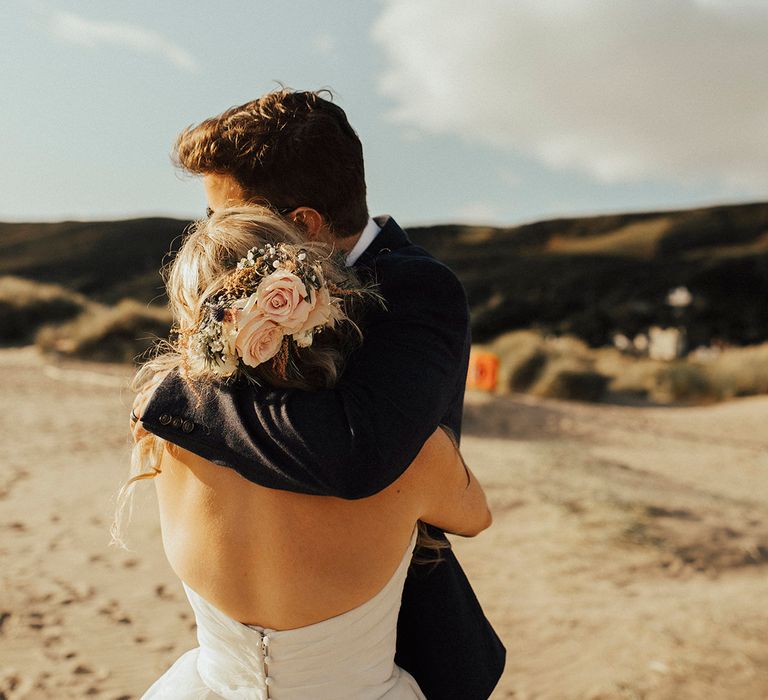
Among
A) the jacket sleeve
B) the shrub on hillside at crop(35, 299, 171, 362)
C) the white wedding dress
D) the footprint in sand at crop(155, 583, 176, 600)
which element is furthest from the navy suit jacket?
the shrub on hillside at crop(35, 299, 171, 362)

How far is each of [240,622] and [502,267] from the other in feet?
154

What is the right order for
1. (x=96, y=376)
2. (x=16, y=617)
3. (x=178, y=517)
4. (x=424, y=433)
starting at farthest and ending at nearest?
1. (x=96, y=376)
2. (x=16, y=617)
3. (x=178, y=517)
4. (x=424, y=433)

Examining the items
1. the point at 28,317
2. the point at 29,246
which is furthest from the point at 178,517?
the point at 29,246

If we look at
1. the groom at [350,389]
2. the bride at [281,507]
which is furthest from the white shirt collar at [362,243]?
the bride at [281,507]

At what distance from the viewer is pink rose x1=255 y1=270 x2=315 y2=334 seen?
1.22m

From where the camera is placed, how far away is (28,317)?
21.3m

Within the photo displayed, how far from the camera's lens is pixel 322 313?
1.28 m

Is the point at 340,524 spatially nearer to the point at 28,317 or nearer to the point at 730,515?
the point at 730,515

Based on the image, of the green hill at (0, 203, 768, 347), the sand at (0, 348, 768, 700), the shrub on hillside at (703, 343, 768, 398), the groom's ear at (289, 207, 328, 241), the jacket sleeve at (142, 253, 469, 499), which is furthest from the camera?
the green hill at (0, 203, 768, 347)

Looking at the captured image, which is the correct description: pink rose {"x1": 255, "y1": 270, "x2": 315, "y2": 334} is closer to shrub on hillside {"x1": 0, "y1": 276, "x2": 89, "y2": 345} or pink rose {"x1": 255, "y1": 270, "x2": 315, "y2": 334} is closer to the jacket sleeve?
the jacket sleeve

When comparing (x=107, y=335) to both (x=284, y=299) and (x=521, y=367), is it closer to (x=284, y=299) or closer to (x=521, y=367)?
(x=521, y=367)

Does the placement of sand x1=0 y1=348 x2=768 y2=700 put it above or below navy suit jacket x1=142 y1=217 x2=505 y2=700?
below

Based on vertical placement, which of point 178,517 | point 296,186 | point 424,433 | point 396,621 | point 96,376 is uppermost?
point 296,186

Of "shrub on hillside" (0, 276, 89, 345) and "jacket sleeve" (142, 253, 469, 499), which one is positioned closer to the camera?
"jacket sleeve" (142, 253, 469, 499)
